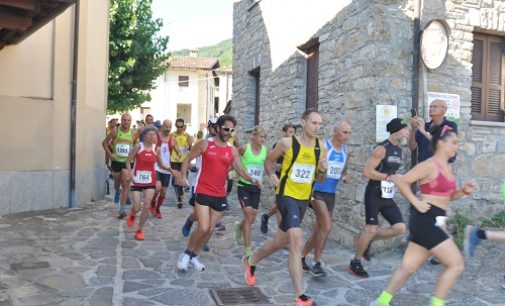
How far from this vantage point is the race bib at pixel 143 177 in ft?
23.5

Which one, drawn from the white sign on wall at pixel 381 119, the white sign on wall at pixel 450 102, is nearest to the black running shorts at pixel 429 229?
the white sign on wall at pixel 381 119

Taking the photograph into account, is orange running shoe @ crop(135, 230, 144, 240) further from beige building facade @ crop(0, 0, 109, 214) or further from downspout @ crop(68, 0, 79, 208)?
downspout @ crop(68, 0, 79, 208)

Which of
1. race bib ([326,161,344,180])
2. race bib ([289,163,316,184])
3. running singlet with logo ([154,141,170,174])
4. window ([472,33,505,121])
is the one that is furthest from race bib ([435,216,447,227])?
running singlet with logo ([154,141,170,174])

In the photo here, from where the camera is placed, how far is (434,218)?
13.0ft

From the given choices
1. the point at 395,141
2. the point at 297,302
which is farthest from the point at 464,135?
the point at 297,302

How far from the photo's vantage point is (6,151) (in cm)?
870

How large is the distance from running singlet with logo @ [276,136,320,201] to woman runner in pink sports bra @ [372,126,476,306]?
97 centimetres

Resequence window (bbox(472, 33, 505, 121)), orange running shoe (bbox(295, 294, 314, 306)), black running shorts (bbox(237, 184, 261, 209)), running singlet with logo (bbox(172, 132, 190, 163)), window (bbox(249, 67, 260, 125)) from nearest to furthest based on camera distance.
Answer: orange running shoe (bbox(295, 294, 314, 306)), black running shorts (bbox(237, 184, 261, 209)), window (bbox(472, 33, 505, 121)), running singlet with logo (bbox(172, 132, 190, 163)), window (bbox(249, 67, 260, 125))

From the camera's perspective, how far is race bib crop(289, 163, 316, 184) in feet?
16.0

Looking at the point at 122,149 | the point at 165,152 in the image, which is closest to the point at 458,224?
the point at 165,152

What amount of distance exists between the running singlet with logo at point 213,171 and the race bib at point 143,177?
5.95 ft

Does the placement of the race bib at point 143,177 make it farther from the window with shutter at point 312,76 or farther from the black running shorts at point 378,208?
the window with shutter at point 312,76

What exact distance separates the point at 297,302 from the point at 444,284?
1254mm

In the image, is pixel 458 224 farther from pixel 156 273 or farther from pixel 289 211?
pixel 156 273
